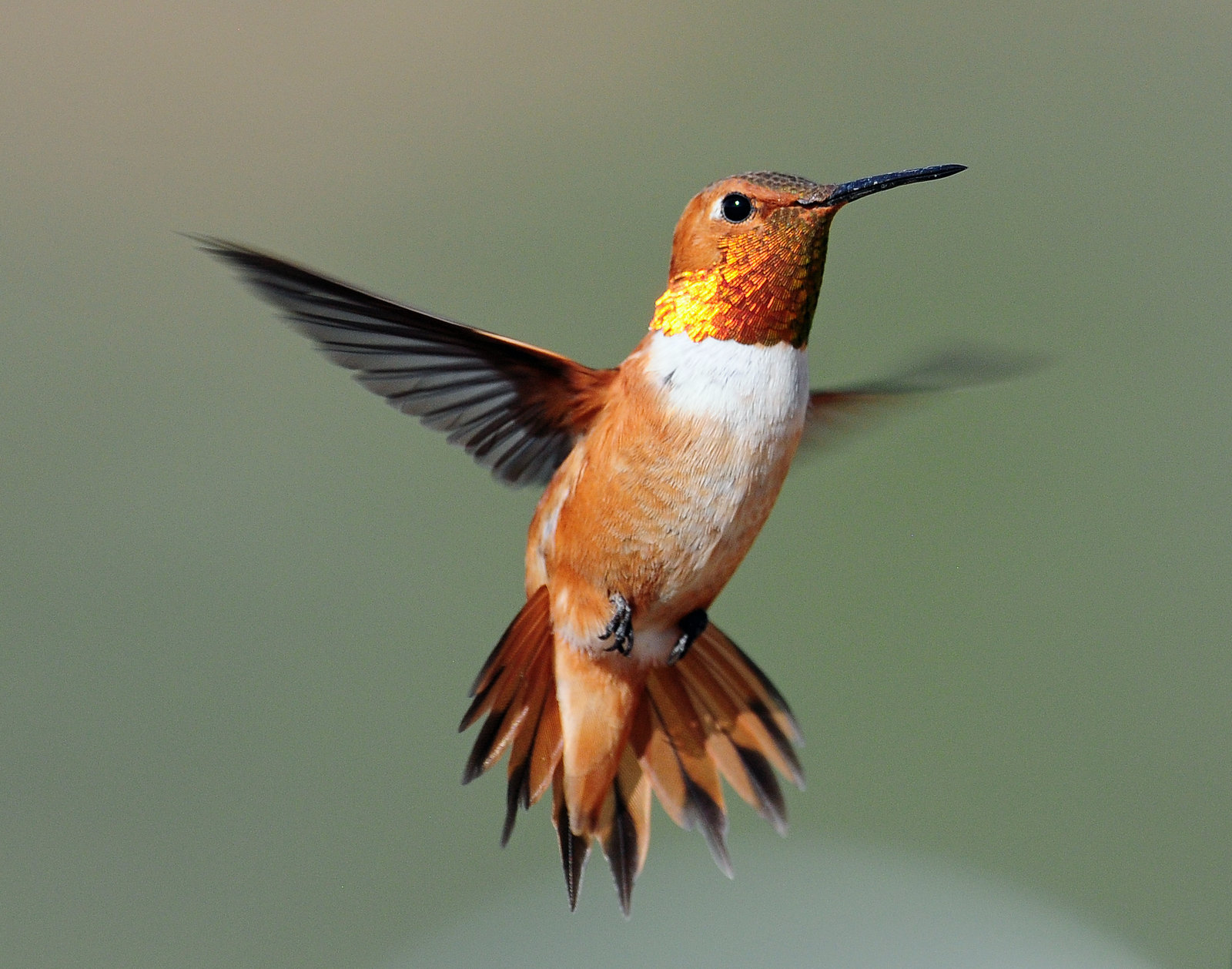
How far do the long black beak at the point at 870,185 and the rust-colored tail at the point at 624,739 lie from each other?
37 cm

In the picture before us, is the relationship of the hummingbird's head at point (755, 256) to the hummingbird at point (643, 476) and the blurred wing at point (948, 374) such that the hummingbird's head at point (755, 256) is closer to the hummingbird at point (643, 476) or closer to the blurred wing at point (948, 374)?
the hummingbird at point (643, 476)

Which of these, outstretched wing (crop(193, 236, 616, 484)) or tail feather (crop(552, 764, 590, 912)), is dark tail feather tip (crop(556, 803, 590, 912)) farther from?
outstretched wing (crop(193, 236, 616, 484))

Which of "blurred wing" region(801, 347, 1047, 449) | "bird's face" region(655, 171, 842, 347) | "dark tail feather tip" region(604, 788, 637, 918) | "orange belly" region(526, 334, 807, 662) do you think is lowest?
"dark tail feather tip" region(604, 788, 637, 918)

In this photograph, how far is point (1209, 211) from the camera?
284 cm

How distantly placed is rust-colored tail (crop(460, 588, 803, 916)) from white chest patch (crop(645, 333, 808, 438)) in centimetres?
22

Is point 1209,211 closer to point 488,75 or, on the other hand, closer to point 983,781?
point 983,781

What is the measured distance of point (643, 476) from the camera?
865mm

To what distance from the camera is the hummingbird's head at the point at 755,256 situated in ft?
2.67

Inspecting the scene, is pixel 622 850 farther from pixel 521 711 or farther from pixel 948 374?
pixel 948 374

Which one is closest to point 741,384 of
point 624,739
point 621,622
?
point 621,622

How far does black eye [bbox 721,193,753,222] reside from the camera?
83 centimetres

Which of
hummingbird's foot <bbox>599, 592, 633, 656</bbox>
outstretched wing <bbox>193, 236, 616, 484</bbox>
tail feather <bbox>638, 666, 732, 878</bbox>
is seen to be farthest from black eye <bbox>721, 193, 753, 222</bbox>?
tail feather <bbox>638, 666, 732, 878</bbox>

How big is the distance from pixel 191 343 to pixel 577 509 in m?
2.11

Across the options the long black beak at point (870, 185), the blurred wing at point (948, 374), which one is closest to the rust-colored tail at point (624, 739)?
the blurred wing at point (948, 374)
